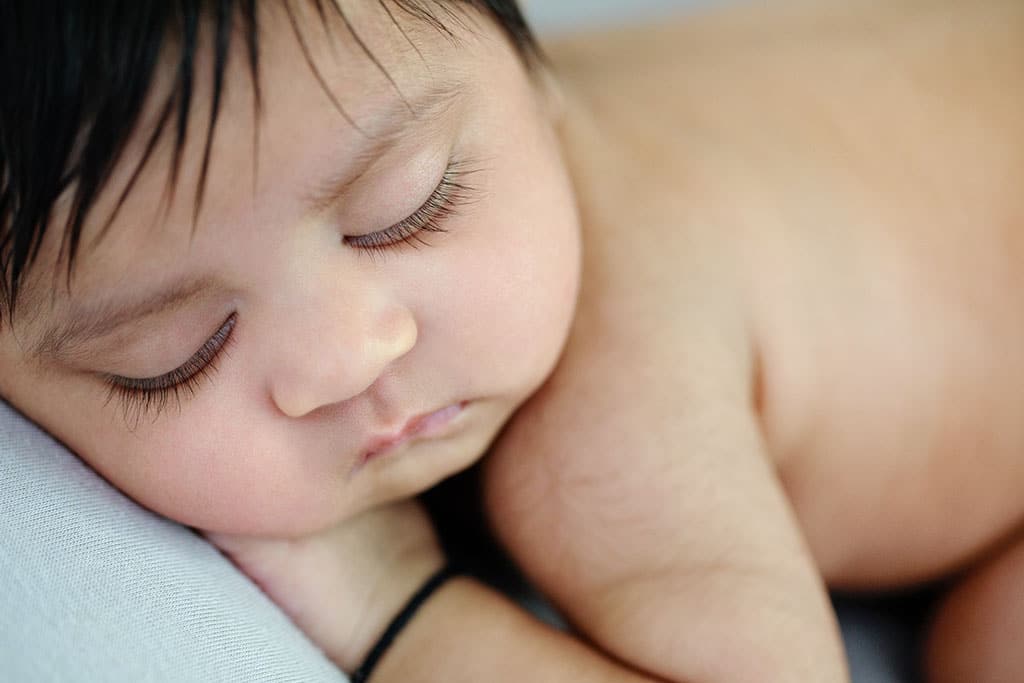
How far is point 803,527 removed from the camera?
91 centimetres

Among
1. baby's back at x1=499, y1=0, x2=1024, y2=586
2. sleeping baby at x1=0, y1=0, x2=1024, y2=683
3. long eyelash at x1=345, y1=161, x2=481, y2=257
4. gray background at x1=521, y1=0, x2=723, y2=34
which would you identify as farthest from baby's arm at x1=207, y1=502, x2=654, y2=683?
gray background at x1=521, y1=0, x2=723, y2=34

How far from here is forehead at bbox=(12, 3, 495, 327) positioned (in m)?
0.55

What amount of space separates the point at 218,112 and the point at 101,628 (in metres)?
0.30

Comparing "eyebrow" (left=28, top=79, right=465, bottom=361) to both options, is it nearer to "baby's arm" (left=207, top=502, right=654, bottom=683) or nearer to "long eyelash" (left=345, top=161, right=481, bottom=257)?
"long eyelash" (left=345, top=161, right=481, bottom=257)

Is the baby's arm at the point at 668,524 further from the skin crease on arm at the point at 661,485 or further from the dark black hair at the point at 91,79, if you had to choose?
the dark black hair at the point at 91,79

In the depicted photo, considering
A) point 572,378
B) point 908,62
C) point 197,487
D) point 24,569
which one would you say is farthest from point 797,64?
point 24,569

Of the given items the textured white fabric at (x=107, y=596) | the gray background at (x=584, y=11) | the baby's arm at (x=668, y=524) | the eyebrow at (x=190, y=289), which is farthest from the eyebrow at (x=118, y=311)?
the gray background at (x=584, y=11)

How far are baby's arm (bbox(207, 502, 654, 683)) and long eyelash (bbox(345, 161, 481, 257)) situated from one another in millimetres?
247

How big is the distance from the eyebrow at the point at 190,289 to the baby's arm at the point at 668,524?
0.24 meters

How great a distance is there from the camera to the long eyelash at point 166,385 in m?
0.63

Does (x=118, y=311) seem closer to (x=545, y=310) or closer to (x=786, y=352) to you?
(x=545, y=310)

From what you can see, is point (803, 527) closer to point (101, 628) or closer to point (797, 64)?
point (797, 64)

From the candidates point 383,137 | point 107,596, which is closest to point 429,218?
point 383,137

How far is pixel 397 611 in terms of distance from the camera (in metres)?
0.77
